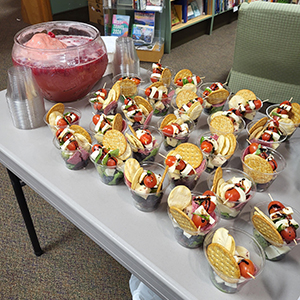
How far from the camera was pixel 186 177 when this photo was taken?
97 cm

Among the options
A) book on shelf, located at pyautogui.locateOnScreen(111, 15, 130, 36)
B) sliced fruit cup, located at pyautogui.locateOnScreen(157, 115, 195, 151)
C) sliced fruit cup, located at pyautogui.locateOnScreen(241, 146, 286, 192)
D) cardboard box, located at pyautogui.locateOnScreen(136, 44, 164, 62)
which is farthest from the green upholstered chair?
sliced fruit cup, located at pyautogui.locateOnScreen(241, 146, 286, 192)

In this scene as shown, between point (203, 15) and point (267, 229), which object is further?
point (203, 15)

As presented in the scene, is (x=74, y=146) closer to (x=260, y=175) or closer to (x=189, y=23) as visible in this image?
(x=260, y=175)

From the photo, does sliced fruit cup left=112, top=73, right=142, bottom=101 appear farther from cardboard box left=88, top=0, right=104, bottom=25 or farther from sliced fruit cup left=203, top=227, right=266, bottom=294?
cardboard box left=88, top=0, right=104, bottom=25

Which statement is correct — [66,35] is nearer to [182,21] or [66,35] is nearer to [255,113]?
[255,113]

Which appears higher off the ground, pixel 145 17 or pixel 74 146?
pixel 74 146

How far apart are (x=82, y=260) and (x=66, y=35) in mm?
1197

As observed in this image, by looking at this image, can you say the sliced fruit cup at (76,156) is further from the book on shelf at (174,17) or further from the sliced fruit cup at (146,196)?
the book on shelf at (174,17)

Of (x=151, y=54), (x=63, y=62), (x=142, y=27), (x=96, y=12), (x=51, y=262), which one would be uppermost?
(x=63, y=62)

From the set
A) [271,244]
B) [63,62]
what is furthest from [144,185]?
[63,62]

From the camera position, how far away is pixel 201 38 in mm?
4582

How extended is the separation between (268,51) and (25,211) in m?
2.23

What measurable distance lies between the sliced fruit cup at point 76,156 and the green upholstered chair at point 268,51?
2.02 m

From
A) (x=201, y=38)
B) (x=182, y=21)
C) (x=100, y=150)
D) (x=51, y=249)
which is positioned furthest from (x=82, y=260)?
(x=201, y=38)
